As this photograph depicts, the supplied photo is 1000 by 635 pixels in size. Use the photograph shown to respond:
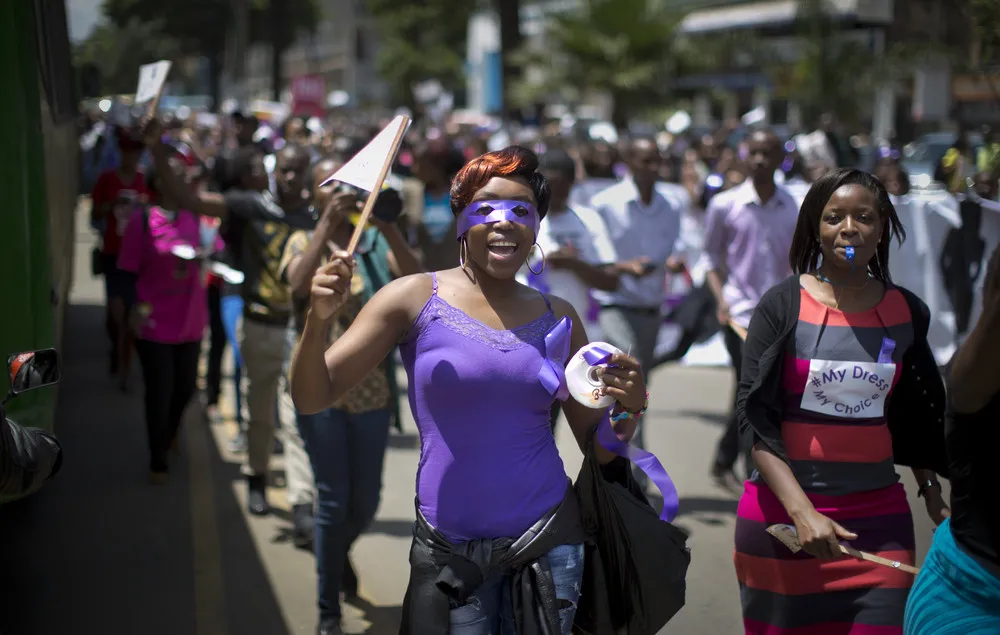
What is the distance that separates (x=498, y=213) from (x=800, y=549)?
4.49ft

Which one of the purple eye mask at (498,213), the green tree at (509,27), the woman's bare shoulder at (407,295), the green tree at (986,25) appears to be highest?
the green tree at (509,27)

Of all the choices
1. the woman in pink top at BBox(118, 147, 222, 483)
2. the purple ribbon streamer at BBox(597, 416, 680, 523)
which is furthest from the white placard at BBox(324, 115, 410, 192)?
the woman in pink top at BBox(118, 147, 222, 483)

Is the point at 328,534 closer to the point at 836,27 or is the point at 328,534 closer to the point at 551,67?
the point at 836,27

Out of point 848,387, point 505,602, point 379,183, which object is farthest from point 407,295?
point 848,387

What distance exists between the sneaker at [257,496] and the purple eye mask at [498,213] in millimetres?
4164

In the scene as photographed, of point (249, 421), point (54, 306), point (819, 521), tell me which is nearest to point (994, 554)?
point (819, 521)

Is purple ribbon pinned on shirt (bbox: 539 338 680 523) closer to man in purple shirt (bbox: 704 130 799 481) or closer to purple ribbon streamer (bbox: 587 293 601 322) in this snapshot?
man in purple shirt (bbox: 704 130 799 481)

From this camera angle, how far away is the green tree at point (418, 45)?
188 ft

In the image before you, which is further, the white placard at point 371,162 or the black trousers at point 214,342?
the black trousers at point 214,342

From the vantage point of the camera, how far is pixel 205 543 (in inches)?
263

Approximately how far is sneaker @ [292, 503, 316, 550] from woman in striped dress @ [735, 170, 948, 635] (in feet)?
9.42

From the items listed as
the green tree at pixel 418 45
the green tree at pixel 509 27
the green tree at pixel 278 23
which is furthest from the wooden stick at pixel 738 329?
the green tree at pixel 418 45

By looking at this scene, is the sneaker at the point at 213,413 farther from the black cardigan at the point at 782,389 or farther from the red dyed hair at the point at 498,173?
the red dyed hair at the point at 498,173

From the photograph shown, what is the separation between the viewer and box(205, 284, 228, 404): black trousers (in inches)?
363
